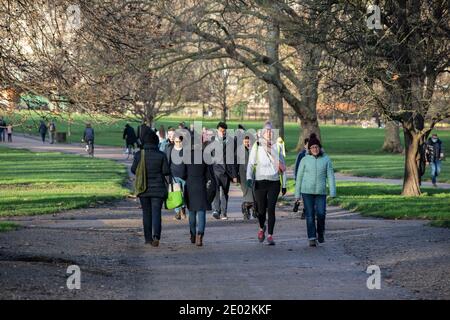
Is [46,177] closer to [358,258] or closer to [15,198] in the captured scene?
[15,198]

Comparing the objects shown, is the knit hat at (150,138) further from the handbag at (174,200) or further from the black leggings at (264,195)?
the black leggings at (264,195)

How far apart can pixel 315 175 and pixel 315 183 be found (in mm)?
128

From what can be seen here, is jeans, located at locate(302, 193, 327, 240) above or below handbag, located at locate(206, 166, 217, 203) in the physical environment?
below

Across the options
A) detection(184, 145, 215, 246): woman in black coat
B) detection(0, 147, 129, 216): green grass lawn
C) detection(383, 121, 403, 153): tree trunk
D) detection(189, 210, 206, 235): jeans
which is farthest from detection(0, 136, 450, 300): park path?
detection(383, 121, 403, 153): tree trunk

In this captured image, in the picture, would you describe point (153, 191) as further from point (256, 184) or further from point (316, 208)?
point (316, 208)

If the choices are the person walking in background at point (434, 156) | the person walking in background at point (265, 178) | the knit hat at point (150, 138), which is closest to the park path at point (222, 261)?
the person walking in background at point (265, 178)

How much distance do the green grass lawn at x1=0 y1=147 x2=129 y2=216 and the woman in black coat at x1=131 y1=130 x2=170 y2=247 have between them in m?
6.09

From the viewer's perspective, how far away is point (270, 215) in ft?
53.8

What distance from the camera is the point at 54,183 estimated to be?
103ft

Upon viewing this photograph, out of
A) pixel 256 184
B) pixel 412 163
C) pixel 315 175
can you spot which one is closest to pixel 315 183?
pixel 315 175

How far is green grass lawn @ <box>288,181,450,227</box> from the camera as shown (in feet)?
70.7

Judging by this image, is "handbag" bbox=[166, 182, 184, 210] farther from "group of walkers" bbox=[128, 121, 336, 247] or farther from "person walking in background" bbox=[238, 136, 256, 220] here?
"person walking in background" bbox=[238, 136, 256, 220]

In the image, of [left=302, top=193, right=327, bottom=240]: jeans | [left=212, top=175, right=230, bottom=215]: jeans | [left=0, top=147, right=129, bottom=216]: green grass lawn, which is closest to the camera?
[left=302, top=193, right=327, bottom=240]: jeans
